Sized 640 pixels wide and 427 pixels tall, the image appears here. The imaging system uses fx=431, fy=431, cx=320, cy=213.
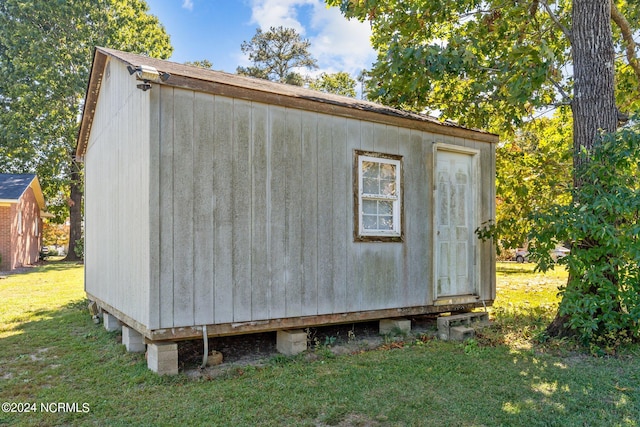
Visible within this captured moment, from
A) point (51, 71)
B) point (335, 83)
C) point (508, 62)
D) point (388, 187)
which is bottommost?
point (388, 187)

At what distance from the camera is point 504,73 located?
5812 millimetres

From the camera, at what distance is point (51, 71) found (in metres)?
19.3

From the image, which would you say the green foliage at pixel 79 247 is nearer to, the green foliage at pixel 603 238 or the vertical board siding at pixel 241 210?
the vertical board siding at pixel 241 210

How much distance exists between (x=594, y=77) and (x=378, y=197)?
308 centimetres

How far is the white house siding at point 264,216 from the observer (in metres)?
4.19

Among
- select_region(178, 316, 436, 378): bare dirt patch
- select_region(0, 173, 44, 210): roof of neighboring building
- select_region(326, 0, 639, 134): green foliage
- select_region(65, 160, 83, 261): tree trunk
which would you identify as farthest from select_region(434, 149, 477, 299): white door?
select_region(65, 160, 83, 261): tree trunk

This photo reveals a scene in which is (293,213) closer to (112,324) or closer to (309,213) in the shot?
(309,213)

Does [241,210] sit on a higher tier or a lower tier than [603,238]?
higher

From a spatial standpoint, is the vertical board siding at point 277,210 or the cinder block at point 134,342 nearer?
the vertical board siding at point 277,210

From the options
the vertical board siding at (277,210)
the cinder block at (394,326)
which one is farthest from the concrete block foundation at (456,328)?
the vertical board siding at (277,210)

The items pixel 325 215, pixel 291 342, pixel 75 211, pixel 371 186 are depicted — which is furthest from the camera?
pixel 75 211

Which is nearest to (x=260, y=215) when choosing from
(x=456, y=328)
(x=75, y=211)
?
(x=456, y=328)

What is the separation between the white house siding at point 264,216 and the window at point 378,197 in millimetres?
112

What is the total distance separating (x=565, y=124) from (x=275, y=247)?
7377 millimetres
